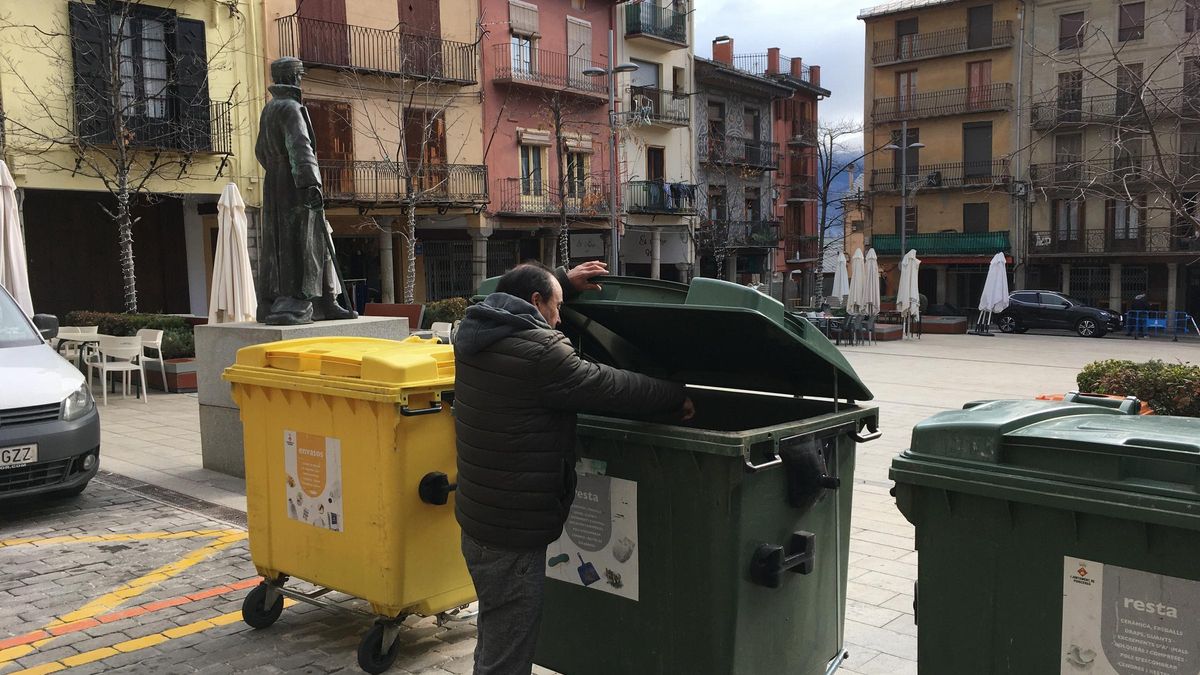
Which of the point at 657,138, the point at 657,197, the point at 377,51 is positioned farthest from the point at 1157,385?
the point at 657,138

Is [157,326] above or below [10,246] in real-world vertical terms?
below

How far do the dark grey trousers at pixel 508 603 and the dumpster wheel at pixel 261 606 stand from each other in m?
1.84

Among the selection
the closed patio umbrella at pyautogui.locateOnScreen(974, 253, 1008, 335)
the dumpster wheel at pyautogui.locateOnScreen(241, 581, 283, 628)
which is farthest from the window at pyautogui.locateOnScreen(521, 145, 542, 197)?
the dumpster wheel at pyautogui.locateOnScreen(241, 581, 283, 628)

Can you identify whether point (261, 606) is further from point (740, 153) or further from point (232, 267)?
point (740, 153)

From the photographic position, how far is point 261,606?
4840 millimetres

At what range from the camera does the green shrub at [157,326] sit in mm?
14922

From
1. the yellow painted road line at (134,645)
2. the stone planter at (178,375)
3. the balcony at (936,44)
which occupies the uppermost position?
the balcony at (936,44)

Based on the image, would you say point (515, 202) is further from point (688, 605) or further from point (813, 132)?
point (688, 605)

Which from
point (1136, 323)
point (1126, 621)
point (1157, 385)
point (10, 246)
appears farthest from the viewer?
point (1136, 323)

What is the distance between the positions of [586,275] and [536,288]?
43 cm

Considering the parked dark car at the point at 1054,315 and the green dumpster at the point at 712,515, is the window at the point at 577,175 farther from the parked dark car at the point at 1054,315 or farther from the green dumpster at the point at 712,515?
the green dumpster at the point at 712,515

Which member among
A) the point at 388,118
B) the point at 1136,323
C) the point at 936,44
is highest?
the point at 936,44

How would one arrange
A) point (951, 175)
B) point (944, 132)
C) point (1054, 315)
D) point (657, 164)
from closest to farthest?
point (1054, 315) → point (657, 164) → point (951, 175) → point (944, 132)

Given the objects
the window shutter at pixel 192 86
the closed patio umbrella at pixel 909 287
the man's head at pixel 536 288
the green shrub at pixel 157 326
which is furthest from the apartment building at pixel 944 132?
the man's head at pixel 536 288
